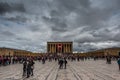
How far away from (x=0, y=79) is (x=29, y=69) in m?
2.71

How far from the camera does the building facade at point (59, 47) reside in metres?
147

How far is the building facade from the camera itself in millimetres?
146863

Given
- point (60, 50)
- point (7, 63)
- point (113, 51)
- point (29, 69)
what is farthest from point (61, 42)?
point (29, 69)

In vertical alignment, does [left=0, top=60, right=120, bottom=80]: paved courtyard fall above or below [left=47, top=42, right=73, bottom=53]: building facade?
below

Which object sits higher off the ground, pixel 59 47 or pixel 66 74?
pixel 59 47

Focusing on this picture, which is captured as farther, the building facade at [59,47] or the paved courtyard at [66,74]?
the building facade at [59,47]

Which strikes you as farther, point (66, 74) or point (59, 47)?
point (59, 47)

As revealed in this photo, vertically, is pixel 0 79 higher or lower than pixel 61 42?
lower

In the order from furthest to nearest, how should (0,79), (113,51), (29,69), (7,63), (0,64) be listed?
1. (113,51)
2. (7,63)
3. (0,64)
4. (29,69)
5. (0,79)

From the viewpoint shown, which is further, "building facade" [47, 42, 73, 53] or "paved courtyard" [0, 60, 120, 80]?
"building facade" [47, 42, 73, 53]

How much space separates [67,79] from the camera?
51.1ft

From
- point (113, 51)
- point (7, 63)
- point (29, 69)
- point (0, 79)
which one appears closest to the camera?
point (0, 79)

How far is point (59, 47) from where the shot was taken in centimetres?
14538

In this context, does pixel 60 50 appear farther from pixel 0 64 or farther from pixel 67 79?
pixel 67 79
